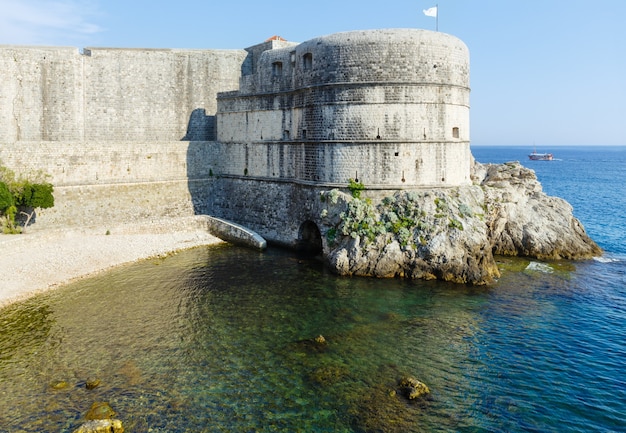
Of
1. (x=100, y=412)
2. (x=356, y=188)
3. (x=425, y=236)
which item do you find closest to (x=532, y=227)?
(x=425, y=236)

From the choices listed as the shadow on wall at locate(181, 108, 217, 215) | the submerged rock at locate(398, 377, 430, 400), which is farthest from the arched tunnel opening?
the submerged rock at locate(398, 377, 430, 400)

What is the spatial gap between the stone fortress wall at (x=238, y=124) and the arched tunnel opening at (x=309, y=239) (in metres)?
0.48

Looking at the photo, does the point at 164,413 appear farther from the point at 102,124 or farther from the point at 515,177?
the point at 515,177

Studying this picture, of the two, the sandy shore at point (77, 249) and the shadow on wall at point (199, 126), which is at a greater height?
the shadow on wall at point (199, 126)

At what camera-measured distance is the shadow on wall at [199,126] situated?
33.1m

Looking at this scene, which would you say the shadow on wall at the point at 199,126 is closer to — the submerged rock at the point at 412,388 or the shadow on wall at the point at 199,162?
the shadow on wall at the point at 199,162

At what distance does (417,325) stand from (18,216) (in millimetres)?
20710

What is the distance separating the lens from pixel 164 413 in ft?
38.9

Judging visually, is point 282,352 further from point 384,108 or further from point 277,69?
point 277,69

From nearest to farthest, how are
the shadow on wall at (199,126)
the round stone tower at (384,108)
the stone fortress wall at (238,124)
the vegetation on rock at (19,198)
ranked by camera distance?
the round stone tower at (384,108) → the vegetation on rock at (19,198) → the stone fortress wall at (238,124) → the shadow on wall at (199,126)

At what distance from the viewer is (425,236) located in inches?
880

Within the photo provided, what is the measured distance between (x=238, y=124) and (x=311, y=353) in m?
19.5

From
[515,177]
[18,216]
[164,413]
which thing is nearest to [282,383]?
[164,413]

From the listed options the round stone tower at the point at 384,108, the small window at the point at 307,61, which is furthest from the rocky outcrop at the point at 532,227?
the small window at the point at 307,61
